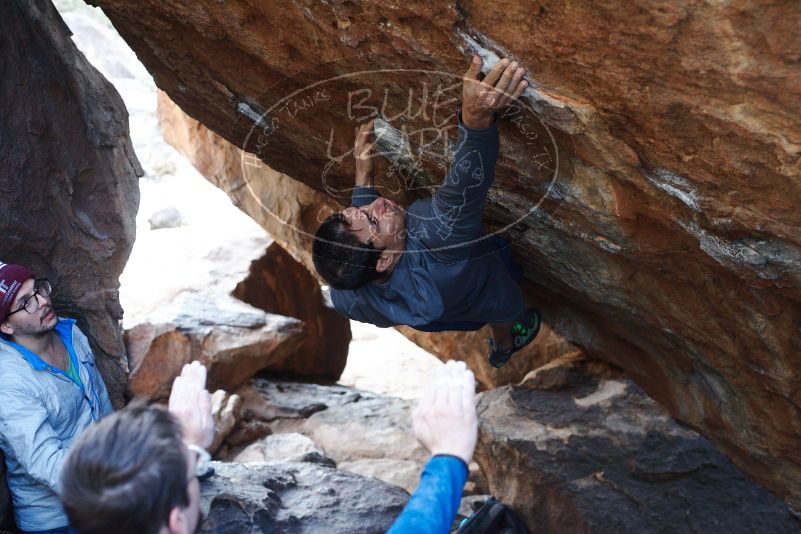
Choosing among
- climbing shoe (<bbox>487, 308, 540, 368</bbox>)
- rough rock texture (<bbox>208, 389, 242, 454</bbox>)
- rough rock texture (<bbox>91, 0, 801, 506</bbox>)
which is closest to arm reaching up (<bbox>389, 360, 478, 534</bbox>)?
rough rock texture (<bbox>91, 0, 801, 506</bbox>)

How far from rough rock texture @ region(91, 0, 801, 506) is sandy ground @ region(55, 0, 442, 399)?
2840 millimetres

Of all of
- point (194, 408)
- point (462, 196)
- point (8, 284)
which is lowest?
point (8, 284)

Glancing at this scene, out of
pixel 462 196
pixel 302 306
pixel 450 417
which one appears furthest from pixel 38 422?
pixel 302 306

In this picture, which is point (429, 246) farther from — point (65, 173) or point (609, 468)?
point (609, 468)

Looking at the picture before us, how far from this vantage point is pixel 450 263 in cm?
296

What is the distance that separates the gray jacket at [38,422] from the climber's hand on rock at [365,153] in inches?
58.9

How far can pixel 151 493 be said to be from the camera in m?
1.59

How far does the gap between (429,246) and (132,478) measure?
1.57 meters

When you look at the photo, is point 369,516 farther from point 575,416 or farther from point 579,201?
point 579,201

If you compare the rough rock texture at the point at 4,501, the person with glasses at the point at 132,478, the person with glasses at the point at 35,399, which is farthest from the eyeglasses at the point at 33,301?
the person with glasses at the point at 132,478

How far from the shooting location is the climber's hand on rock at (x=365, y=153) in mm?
3178

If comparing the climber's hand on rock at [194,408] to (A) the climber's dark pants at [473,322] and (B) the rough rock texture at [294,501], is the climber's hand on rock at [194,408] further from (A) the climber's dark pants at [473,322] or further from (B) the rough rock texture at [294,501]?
(B) the rough rock texture at [294,501]

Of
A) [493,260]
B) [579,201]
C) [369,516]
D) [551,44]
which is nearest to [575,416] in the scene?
[369,516]

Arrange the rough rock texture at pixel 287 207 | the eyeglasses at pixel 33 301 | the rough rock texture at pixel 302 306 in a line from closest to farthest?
the eyeglasses at pixel 33 301, the rough rock texture at pixel 287 207, the rough rock texture at pixel 302 306
